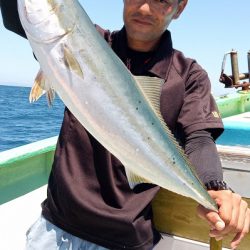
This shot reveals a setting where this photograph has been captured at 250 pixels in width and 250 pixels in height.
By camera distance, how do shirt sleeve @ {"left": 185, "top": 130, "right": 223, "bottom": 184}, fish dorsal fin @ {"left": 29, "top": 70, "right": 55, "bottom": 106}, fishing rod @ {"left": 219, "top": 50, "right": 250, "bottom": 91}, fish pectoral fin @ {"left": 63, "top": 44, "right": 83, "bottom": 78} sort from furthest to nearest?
fishing rod @ {"left": 219, "top": 50, "right": 250, "bottom": 91} < shirt sleeve @ {"left": 185, "top": 130, "right": 223, "bottom": 184} < fish dorsal fin @ {"left": 29, "top": 70, "right": 55, "bottom": 106} < fish pectoral fin @ {"left": 63, "top": 44, "right": 83, "bottom": 78}

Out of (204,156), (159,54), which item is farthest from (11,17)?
(204,156)

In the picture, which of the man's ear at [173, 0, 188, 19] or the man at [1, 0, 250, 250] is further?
the man's ear at [173, 0, 188, 19]

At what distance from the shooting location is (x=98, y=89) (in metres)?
1.66

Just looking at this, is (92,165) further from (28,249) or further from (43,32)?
(43,32)

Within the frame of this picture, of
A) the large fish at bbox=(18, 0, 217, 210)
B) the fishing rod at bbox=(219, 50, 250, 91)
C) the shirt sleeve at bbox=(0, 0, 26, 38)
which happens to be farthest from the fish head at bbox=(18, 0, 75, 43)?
the fishing rod at bbox=(219, 50, 250, 91)

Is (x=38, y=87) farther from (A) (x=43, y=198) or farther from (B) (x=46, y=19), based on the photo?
(A) (x=43, y=198)

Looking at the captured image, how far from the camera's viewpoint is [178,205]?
3000mm

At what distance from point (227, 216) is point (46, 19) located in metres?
1.19

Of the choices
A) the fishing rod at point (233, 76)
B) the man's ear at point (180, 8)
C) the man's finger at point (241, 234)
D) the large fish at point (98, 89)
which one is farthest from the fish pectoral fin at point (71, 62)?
the fishing rod at point (233, 76)

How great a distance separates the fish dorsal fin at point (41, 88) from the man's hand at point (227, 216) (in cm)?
90

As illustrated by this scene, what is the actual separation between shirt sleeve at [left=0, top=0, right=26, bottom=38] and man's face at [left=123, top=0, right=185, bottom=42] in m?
0.64

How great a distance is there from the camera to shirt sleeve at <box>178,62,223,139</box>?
8.05ft

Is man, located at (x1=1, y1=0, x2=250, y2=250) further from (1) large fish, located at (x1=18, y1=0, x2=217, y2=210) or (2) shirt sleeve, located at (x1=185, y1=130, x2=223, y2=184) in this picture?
(1) large fish, located at (x1=18, y1=0, x2=217, y2=210)

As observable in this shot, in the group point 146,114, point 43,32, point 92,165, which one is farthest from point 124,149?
point 92,165
